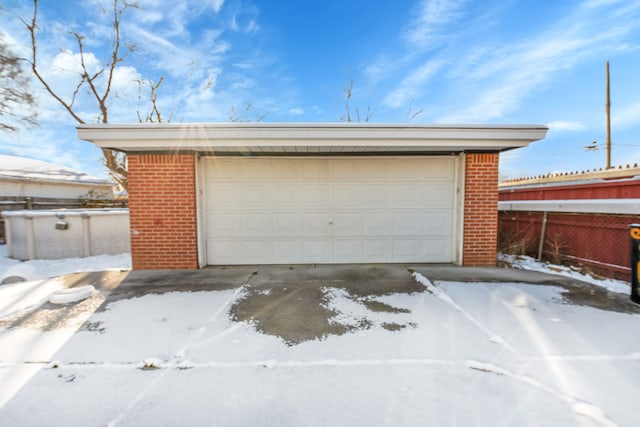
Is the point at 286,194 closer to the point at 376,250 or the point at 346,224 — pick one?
the point at 346,224

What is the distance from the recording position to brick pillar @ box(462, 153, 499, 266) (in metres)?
5.12

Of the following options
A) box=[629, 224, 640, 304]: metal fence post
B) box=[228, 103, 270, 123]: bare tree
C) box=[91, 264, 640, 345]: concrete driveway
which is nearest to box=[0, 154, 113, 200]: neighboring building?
box=[228, 103, 270, 123]: bare tree

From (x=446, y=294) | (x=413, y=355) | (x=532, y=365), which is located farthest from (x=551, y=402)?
(x=446, y=294)

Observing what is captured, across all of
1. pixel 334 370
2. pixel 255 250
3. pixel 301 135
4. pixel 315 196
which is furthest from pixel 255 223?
pixel 334 370

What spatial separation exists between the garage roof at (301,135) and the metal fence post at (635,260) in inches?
73.4

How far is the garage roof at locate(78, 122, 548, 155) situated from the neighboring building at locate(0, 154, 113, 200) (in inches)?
389

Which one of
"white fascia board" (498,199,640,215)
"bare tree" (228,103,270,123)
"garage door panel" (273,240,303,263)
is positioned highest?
"bare tree" (228,103,270,123)

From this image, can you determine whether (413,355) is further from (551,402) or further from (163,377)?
(163,377)

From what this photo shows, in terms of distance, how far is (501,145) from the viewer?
471 cm

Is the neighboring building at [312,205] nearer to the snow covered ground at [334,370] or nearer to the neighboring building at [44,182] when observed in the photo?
the snow covered ground at [334,370]

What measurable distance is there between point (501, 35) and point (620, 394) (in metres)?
7.72

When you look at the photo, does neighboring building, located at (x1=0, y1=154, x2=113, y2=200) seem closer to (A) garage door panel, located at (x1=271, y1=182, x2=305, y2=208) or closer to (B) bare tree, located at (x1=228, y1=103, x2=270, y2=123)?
(B) bare tree, located at (x1=228, y1=103, x2=270, y2=123)

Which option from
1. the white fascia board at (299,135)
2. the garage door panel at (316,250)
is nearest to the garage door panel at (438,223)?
the white fascia board at (299,135)

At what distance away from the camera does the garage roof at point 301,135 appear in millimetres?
4328
